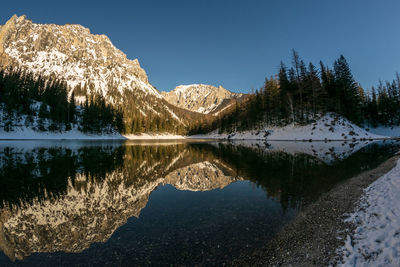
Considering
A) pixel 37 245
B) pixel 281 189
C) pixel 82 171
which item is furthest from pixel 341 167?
pixel 82 171

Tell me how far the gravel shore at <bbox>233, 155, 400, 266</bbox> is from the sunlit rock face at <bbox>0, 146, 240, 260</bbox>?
5996 mm

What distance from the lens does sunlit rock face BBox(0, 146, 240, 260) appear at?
685 cm

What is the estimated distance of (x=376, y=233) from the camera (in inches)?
219

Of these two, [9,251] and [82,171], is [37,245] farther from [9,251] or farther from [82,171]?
[82,171]

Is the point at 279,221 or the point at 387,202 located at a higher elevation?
the point at 387,202

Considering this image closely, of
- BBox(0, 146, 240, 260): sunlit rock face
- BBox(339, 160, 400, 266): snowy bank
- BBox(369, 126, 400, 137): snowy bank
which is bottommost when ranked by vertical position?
BBox(0, 146, 240, 260): sunlit rock face

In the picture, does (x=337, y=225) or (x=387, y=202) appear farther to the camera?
(x=387, y=202)

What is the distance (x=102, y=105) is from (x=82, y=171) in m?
122

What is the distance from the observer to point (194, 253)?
5984 millimetres

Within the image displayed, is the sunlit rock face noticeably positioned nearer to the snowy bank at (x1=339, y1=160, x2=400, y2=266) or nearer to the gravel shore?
the gravel shore

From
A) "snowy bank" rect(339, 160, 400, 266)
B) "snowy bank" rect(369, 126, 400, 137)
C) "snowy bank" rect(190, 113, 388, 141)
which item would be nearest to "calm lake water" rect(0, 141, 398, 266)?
"snowy bank" rect(339, 160, 400, 266)

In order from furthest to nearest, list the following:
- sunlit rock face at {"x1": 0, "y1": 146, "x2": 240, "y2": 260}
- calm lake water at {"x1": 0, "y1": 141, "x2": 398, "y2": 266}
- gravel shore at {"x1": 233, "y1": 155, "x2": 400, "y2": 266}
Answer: sunlit rock face at {"x1": 0, "y1": 146, "x2": 240, "y2": 260} → calm lake water at {"x1": 0, "y1": 141, "x2": 398, "y2": 266} → gravel shore at {"x1": 233, "y1": 155, "x2": 400, "y2": 266}

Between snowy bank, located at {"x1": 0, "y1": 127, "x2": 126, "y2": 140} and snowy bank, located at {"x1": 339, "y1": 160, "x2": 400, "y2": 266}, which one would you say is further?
snowy bank, located at {"x1": 0, "y1": 127, "x2": 126, "y2": 140}

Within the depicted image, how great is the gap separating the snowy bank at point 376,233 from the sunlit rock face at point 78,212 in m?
8.18
